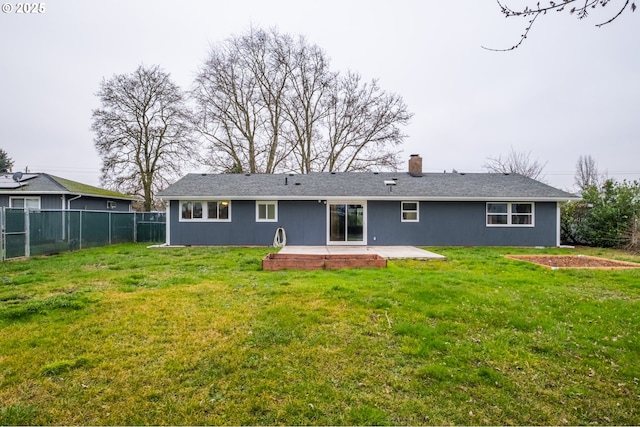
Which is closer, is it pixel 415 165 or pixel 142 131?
pixel 415 165

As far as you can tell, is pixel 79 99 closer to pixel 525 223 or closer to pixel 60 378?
pixel 60 378

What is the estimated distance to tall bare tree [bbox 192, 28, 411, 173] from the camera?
74.9 ft

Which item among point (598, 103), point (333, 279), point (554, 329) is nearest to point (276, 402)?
point (554, 329)

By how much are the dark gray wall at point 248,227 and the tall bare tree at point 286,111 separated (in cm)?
989

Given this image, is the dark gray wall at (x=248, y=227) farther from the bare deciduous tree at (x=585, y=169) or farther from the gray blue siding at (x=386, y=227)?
the bare deciduous tree at (x=585, y=169)

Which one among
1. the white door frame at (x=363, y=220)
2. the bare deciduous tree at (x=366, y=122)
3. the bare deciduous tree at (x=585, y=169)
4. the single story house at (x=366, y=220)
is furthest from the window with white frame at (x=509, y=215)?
the bare deciduous tree at (x=585, y=169)

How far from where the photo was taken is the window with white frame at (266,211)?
1418 centimetres

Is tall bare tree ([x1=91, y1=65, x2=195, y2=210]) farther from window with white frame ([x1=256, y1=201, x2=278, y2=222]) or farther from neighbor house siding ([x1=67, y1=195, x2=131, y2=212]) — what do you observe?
window with white frame ([x1=256, y1=201, x2=278, y2=222])

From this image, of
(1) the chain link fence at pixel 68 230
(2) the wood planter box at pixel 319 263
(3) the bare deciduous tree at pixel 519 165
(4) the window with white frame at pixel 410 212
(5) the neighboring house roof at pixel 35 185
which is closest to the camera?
(2) the wood planter box at pixel 319 263

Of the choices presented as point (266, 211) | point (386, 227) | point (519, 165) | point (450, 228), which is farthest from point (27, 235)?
point (519, 165)

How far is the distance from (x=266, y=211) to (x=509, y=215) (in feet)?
35.5

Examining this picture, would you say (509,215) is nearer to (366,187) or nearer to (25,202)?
(366,187)

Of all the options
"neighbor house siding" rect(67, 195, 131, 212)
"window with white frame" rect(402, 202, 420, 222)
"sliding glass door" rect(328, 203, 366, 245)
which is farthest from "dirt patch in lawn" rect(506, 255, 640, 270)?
"neighbor house siding" rect(67, 195, 131, 212)

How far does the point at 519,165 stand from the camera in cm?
3030
